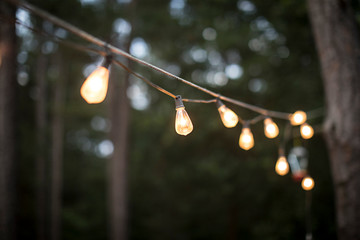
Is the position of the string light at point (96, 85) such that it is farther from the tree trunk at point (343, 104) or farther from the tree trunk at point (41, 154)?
the tree trunk at point (41, 154)

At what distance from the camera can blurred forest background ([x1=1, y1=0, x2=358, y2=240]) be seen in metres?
5.94

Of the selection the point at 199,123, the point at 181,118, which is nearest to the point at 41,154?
the point at 199,123

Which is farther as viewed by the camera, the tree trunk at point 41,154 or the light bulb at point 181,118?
the tree trunk at point 41,154

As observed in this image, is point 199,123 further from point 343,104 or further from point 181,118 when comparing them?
point 181,118

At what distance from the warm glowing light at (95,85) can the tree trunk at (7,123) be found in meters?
3.73

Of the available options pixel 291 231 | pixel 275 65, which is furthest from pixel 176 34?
pixel 291 231

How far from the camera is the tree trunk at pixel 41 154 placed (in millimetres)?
8242

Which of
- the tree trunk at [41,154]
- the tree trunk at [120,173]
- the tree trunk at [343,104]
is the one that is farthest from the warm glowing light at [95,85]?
the tree trunk at [41,154]

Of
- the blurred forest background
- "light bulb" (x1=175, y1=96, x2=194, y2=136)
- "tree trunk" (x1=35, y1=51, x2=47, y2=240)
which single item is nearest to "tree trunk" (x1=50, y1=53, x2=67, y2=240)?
the blurred forest background

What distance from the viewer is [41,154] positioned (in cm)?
859

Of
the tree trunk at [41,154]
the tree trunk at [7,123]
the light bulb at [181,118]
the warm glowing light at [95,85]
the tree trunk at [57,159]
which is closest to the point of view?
the warm glowing light at [95,85]

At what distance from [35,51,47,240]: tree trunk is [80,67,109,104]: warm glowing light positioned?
861 cm

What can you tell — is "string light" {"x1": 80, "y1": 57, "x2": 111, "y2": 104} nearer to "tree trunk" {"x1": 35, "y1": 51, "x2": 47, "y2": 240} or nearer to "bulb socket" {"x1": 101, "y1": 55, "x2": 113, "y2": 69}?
"bulb socket" {"x1": 101, "y1": 55, "x2": 113, "y2": 69}

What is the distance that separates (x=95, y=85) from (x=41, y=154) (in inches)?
346
